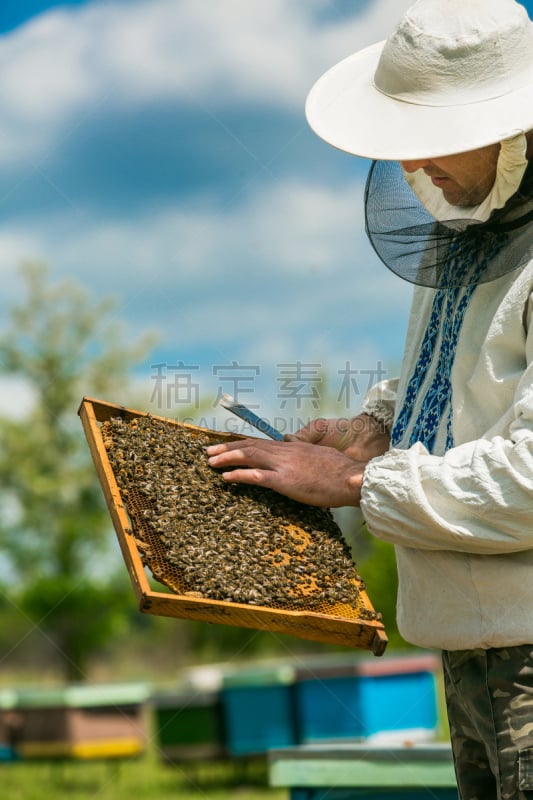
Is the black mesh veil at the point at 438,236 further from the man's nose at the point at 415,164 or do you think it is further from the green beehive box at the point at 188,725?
the green beehive box at the point at 188,725

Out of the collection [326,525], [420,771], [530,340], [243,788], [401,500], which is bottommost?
[243,788]

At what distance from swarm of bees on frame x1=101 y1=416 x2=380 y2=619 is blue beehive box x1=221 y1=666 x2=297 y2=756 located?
6388 millimetres

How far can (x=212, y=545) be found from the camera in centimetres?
262

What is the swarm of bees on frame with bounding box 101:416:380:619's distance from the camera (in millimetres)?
2508

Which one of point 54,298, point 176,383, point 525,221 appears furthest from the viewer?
point 54,298

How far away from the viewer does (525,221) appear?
7.40 ft

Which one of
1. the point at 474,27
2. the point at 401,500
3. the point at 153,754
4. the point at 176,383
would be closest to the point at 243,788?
the point at 153,754

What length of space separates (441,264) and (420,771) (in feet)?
6.97

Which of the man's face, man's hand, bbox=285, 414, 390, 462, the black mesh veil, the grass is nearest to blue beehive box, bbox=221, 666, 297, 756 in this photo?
the grass

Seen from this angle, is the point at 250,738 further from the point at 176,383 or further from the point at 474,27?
the point at 474,27

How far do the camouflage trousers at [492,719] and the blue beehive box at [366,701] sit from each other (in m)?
5.77

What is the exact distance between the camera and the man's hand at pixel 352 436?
2986 millimetres

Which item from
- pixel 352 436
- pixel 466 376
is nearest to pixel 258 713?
pixel 352 436

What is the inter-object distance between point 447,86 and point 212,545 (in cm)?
137
